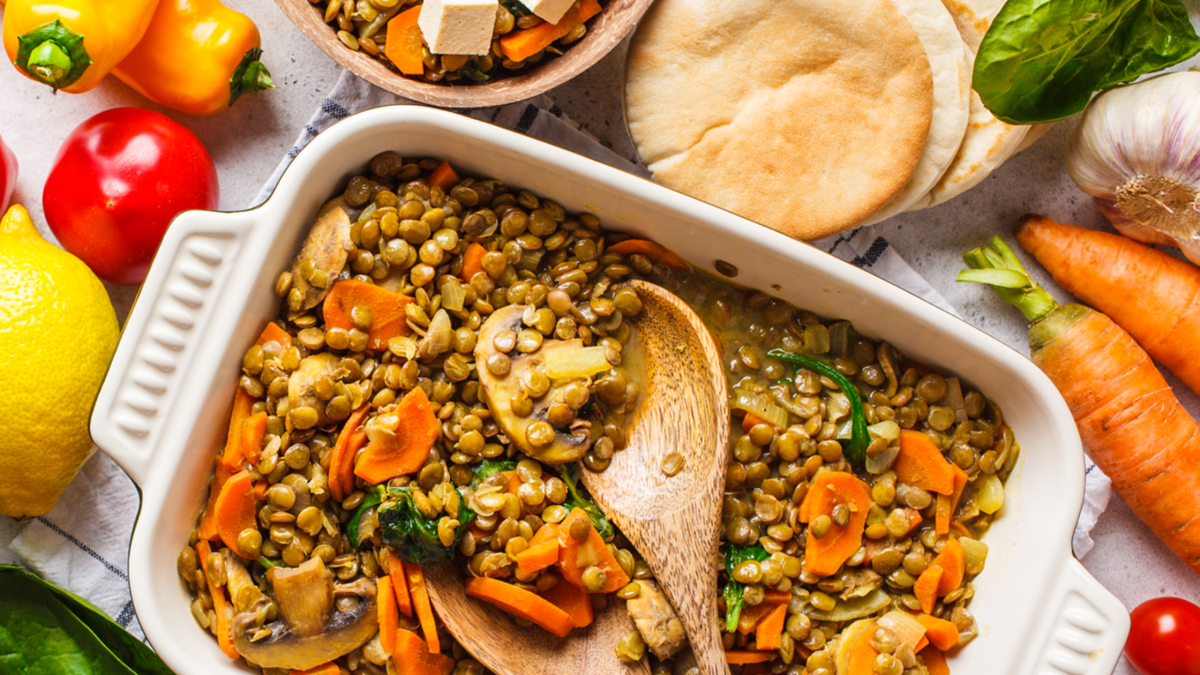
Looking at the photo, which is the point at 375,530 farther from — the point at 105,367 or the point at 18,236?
the point at 18,236

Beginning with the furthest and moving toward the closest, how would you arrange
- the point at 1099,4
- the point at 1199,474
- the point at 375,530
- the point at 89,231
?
the point at 1199,474
the point at 89,231
the point at 1099,4
the point at 375,530

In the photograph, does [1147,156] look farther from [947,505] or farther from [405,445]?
[405,445]

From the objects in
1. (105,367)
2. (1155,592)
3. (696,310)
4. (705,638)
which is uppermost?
(696,310)

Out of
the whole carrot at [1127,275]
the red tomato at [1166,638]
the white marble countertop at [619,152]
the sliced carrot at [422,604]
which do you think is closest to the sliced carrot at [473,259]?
the white marble countertop at [619,152]

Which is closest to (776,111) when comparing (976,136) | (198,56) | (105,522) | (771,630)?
(976,136)

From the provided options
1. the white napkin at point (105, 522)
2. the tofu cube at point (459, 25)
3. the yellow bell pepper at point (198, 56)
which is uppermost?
the tofu cube at point (459, 25)

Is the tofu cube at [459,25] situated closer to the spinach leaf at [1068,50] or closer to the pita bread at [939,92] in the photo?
the pita bread at [939,92]

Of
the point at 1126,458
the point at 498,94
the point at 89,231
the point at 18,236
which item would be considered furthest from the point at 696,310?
the point at 18,236
